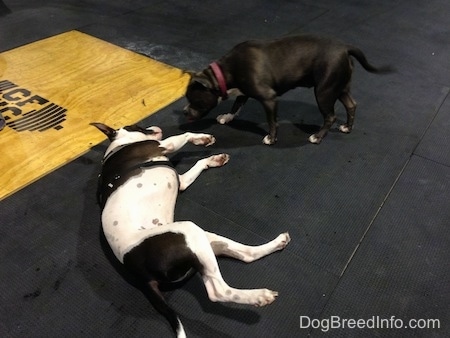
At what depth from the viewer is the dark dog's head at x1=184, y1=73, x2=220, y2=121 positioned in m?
2.84

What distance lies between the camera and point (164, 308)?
1772 mm

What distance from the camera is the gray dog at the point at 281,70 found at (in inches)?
108

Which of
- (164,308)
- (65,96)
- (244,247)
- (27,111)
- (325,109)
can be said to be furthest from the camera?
(65,96)

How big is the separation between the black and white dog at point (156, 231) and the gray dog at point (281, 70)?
60 centimetres

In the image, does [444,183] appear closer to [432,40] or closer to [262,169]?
[262,169]

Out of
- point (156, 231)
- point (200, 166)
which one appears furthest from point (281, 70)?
point (156, 231)

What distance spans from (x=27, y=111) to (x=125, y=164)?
1.71m

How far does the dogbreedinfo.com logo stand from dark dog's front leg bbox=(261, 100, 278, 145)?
173 centimetres

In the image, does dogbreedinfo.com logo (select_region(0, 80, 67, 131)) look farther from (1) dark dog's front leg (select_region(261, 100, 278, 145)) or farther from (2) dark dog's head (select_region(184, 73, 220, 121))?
(1) dark dog's front leg (select_region(261, 100, 278, 145))

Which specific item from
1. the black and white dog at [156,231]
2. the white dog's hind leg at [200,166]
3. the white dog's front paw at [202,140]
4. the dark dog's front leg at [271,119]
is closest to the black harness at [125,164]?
the black and white dog at [156,231]

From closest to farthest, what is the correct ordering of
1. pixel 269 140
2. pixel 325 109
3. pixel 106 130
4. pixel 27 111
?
pixel 106 130, pixel 325 109, pixel 269 140, pixel 27 111

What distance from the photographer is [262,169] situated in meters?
2.81

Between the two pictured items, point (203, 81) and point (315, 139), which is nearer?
point (203, 81)

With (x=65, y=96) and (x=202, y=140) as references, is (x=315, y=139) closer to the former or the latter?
(x=202, y=140)
